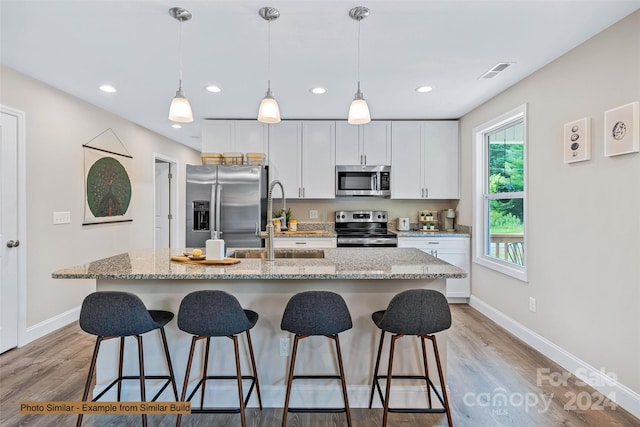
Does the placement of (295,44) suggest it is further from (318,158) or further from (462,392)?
(462,392)

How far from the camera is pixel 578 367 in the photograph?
8.15 ft

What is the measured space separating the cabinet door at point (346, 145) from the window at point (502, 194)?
1.45m

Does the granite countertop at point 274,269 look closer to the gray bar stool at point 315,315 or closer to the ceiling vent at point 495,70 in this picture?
the gray bar stool at point 315,315

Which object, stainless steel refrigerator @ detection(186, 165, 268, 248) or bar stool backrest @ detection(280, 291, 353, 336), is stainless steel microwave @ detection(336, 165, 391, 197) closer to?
stainless steel refrigerator @ detection(186, 165, 268, 248)

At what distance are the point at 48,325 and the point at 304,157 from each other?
3269 mm

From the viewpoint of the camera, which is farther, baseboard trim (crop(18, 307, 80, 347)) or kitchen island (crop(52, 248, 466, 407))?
baseboard trim (crop(18, 307, 80, 347))

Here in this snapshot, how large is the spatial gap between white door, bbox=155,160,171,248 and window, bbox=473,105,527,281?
4884 mm

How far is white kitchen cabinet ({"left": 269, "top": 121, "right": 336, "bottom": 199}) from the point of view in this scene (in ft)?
15.0

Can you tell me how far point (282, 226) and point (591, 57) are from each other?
3.49 m

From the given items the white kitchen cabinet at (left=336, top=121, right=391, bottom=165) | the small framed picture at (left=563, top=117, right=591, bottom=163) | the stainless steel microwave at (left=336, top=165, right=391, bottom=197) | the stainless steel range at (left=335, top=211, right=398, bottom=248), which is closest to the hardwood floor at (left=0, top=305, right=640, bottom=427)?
the small framed picture at (left=563, top=117, right=591, bottom=163)

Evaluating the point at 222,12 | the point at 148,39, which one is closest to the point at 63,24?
the point at 148,39

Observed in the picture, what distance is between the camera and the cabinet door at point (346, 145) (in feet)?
15.1

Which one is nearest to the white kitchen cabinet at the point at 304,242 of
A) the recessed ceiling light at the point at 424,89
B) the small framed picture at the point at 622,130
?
the recessed ceiling light at the point at 424,89

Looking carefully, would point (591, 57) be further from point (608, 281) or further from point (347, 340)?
point (347, 340)
